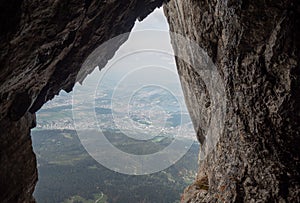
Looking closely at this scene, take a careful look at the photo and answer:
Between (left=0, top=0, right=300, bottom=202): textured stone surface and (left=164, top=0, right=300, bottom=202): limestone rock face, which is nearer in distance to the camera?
(left=164, top=0, right=300, bottom=202): limestone rock face

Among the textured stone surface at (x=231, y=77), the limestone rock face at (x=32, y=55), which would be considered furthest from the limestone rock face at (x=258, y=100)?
the limestone rock face at (x=32, y=55)

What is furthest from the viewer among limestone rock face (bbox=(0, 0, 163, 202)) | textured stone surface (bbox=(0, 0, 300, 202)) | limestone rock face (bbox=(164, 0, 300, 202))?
limestone rock face (bbox=(0, 0, 163, 202))

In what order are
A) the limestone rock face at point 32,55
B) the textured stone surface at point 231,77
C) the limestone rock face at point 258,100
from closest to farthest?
the limestone rock face at point 258,100
the textured stone surface at point 231,77
the limestone rock face at point 32,55

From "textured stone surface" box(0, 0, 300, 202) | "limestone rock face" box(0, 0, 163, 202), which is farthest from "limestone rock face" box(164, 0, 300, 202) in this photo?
"limestone rock face" box(0, 0, 163, 202)

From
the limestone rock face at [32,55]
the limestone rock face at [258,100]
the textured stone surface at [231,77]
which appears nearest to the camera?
the limestone rock face at [258,100]

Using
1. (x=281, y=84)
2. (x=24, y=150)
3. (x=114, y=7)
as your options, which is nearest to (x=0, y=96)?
(x=24, y=150)

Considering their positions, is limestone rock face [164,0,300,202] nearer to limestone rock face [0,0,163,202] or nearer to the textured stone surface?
the textured stone surface

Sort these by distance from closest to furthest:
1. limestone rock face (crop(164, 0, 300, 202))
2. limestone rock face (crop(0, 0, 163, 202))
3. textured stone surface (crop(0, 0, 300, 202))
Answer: limestone rock face (crop(164, 0, 300, 202)), textured stone surface (crop(0, 0, 300, 202)), limestone rock face (crop(0, 0, 163, 202))

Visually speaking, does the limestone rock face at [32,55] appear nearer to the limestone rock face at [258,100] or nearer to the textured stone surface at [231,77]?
the textured stone surface at [231,77]
